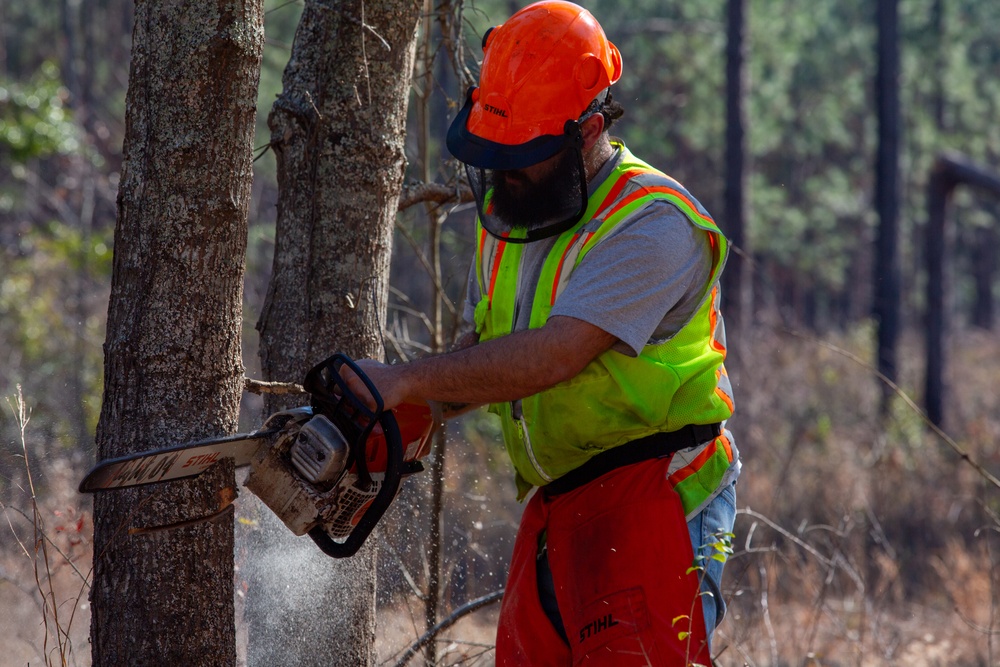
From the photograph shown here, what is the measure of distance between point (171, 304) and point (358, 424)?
1.78ft

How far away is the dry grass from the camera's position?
12.9 ft

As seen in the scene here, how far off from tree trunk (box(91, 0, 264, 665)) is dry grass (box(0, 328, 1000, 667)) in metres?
0.22

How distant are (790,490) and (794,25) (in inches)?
673

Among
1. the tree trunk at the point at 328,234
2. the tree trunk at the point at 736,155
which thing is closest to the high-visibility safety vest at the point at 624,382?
the tree trunk at the point at 328,234

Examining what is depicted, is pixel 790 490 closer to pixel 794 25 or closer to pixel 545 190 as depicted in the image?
pixel 545 190

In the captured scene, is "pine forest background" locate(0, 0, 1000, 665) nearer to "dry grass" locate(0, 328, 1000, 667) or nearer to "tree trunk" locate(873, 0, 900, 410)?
"dry grass" locate(0, 328, 1000, 667)

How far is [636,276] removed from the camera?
2379 millimetres

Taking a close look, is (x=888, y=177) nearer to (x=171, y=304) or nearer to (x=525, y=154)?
(x=525, y=154)

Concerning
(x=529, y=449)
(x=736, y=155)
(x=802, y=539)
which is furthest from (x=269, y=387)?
(x=736, y=155)

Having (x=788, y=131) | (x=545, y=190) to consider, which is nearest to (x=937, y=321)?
(x=545, y=190)

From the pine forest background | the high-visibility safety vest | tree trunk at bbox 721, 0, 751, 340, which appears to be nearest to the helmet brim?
the high-visibility safety vest

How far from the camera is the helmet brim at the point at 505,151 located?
2527 mm

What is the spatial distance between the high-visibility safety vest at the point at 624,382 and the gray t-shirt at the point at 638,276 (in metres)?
0.04

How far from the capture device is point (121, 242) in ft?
7.68
